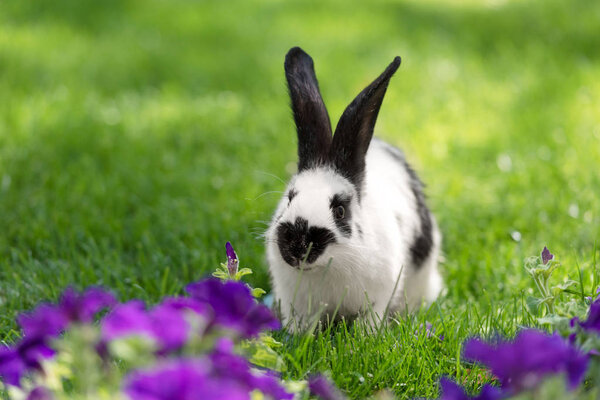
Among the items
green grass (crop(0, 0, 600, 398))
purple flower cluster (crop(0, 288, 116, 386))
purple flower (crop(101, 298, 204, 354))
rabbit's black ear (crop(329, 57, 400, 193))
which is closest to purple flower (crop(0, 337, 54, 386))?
purple flower cluster (crop(0, 288, 116, 386))

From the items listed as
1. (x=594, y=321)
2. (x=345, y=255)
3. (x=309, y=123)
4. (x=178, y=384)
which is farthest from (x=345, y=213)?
(x=178, y=384)

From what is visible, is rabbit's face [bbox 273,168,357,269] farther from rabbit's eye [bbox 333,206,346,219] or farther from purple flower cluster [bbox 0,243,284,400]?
purple flower cluster [bbox 0,243,284,400]

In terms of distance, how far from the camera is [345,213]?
9.60ft

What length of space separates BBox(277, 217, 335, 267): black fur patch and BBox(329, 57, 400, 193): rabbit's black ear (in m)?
0.42

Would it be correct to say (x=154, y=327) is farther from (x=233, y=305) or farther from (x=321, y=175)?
(x=321, y=175)

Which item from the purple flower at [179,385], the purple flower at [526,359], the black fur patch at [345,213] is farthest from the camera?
the black fur patch at [345,213]

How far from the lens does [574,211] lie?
438cm

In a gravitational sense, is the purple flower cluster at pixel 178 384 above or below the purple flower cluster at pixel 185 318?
below

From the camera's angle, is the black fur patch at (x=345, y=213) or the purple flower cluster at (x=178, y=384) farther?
the black fur patch at (x=345, y=213)

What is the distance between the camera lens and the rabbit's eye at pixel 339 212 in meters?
2.87

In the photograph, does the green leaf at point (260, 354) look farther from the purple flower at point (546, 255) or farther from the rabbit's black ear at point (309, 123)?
the rabbit's black ear at point (309, 123)

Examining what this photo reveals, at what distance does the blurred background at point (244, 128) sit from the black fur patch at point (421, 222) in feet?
1.06

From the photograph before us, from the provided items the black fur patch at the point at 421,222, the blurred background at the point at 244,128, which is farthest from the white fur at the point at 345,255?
the blurred background at the point at 244,128

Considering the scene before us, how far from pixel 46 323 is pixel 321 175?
1.63 m
